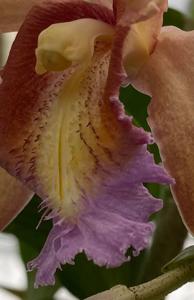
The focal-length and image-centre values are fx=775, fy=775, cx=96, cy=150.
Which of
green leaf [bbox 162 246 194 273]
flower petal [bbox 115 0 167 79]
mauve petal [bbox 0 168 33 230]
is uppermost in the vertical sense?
flower petal [bbox 115 0 167 79]

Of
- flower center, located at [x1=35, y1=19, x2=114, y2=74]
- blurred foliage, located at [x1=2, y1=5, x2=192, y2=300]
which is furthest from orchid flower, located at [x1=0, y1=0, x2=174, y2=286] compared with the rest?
blurred foliage, located at [x1=2, y1=5, x2=192, y2=300]

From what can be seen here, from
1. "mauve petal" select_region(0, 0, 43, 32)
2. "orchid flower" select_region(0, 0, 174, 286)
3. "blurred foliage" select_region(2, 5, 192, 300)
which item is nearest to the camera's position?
"orchid flower" select_region(0, 0, 174, 286)

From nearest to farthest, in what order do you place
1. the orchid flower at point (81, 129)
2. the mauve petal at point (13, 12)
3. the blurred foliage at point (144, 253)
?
1. the orchid flower at point (81, 129)
2. the mauve petal at point (13, 12)
3. the blurred foliage at point (144, 253)

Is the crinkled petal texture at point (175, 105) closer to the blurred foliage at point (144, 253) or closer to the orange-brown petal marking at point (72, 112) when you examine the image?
the orange-brown petal marking at point (72, 112)

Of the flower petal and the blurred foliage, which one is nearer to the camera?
the flower petal

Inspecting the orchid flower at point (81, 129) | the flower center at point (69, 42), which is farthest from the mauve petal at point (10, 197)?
the flower center at point (69, 42)

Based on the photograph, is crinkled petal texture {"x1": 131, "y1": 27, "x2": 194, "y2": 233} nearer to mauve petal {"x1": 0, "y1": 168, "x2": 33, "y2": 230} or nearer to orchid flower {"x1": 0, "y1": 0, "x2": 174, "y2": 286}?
orchid flower {"x1": 0, "y1": 0, "x2": 174, "y2": 286}

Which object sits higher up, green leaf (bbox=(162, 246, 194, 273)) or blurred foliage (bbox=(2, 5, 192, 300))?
green leaf (bbox=(162, 246, 194, 273))
